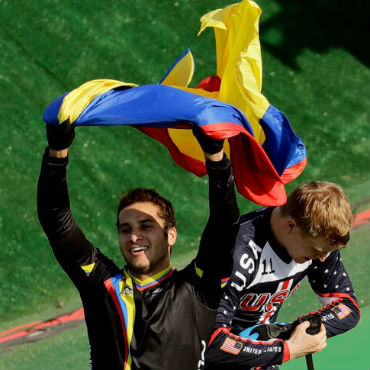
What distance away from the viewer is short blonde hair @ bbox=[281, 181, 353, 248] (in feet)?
15.8

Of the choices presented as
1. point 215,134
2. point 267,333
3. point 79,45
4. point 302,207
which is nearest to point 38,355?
point 267,333

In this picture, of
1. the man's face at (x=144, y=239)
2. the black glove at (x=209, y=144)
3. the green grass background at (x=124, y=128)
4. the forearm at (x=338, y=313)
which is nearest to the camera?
the black glove at (x=209, y=144)

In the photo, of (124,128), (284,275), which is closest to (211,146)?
(284,275)

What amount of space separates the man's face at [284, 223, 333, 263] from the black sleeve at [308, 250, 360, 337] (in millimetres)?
302

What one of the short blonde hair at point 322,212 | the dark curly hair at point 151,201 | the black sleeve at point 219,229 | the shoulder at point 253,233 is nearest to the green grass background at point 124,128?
the shoulder at point 253,233

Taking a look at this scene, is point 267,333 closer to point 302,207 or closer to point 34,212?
point 302,207

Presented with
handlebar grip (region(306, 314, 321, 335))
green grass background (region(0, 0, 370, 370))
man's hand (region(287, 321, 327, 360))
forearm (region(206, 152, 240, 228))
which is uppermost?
forearm (region(206, 152, 240, 228))

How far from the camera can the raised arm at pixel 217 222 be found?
13.1ft

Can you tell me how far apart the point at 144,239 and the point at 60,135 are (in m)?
0.74

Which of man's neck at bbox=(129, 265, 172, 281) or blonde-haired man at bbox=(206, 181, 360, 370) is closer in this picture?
man's neck at bbox=(129, 265, 172, 281)

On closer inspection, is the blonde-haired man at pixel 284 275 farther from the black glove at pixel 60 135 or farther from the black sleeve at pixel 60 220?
the black glove at pixel 60 135

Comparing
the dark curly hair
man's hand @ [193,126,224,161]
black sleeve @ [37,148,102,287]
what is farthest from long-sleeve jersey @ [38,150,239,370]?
the dark curly hair

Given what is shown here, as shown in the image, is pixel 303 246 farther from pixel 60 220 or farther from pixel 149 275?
pixel 60 220

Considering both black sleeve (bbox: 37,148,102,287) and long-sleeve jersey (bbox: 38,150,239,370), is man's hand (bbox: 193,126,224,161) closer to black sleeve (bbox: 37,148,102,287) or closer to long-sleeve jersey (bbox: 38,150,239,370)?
long-sleeve jersey (bbox: 38,150,239,370)
